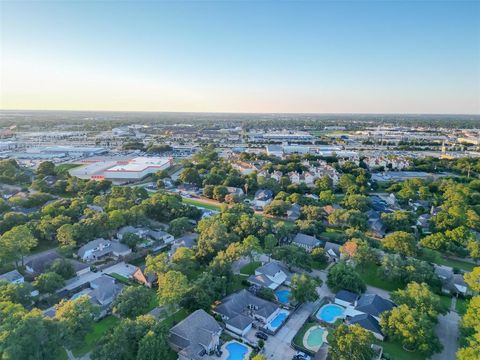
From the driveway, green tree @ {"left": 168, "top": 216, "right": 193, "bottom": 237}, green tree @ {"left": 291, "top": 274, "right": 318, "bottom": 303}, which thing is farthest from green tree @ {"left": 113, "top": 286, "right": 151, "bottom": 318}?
green tree @ {"left": 168, "top": 216, "right": 193, "bottom": 237}

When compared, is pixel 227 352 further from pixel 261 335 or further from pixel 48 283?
pixel 48 283

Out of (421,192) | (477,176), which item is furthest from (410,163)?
(421,192)

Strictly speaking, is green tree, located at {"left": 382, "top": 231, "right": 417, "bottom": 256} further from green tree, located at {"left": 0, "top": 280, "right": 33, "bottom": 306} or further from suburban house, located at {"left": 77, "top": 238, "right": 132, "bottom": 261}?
green tree, located at {"left": 0, "top": 280, "right": 33, "bottom": 306}

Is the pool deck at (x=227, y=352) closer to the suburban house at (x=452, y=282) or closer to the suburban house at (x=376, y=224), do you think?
the suburban house at (x=452, y=282)

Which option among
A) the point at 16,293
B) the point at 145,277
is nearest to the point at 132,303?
the point at 145,277

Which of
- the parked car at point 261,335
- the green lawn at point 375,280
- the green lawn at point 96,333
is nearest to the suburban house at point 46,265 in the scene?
the green lawn at point 96,333

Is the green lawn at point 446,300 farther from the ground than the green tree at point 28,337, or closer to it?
closer to it
